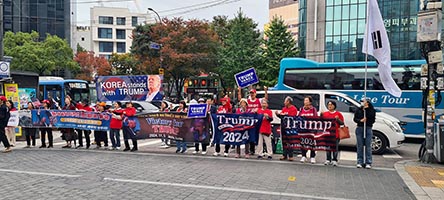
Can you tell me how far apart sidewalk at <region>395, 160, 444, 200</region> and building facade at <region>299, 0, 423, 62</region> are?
3666 centimetres

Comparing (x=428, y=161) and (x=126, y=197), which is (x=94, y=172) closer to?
(x=126, y=197)

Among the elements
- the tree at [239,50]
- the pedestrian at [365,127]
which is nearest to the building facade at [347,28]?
the tree at [239,50]

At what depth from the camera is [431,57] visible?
1002 centimetres

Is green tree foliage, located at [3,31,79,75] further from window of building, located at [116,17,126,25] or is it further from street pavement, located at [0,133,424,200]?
window of building, located at [116,17,126,25]

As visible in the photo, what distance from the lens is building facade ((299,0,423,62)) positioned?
43.5 m

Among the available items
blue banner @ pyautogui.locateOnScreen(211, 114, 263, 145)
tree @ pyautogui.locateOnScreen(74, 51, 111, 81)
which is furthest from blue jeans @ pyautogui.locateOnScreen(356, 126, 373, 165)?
tree @ pyautogui.locateOnScreen(74, 51, 111, 81)

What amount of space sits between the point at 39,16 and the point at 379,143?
60011 millimetres

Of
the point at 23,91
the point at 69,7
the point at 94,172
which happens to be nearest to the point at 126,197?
the point at 94,172

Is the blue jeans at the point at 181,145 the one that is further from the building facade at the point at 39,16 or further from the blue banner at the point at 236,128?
the building facade at the point at 39,16

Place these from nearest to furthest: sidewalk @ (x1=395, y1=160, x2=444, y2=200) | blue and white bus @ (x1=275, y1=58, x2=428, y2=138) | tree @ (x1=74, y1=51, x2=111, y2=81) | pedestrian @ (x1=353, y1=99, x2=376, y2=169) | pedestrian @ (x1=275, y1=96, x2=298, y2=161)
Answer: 1. sidewalk @ (x1=395, y1=160, x2=444, y2=200)
2. pedestrian @ (x1=353, y1=99, x2=376, y2=169)
3. pedestrian @ (x1=275, y1=96, x2=298, y2=161)
4. blue and white bus @ (x1=275, y1=58, x2=428, y2=138)
5. tree @ (x1=74, y1=51, x2=111, y2=81)

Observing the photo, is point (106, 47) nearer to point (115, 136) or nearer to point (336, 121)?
point (115, 136)

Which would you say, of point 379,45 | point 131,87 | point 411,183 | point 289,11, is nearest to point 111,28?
point 289,11

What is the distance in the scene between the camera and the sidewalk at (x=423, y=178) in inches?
272

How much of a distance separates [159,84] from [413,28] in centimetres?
3817
